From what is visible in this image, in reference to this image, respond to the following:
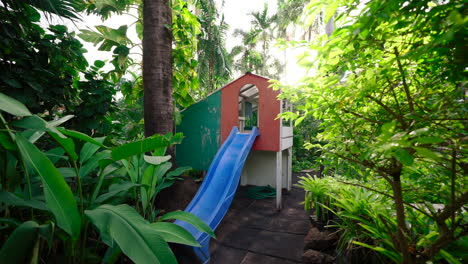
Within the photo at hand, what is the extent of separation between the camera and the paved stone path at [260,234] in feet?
8.33

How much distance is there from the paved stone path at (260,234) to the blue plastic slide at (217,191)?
39 cm

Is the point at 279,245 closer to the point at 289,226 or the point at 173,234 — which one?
the point at 289,226

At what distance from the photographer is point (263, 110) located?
14.3 feet

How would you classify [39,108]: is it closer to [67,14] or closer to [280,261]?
[67,14]

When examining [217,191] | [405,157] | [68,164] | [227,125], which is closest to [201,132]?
[227,125]

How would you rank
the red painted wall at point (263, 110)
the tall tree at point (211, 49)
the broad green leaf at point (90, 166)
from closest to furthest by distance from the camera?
1. the broad green leaf at point (90, 166)
2. the red painted wall at point (263, 110)
3. the tall tree at point (211, 49)

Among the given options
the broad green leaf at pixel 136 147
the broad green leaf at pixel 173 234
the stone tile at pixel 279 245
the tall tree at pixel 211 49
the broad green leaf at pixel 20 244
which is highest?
the tall tree at pixel 211 49

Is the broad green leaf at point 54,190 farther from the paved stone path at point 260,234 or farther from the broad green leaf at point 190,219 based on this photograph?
the paved stone path at point 260,234

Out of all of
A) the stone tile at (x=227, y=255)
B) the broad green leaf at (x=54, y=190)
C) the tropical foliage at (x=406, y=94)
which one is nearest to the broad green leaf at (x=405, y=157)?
the tropical foliage at (x=406, y=94)

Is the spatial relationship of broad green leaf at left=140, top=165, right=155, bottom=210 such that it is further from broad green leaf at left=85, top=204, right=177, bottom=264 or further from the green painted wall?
the green painted wall

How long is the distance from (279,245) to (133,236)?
255cm

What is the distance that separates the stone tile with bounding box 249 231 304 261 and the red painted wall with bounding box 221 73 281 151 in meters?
1.82

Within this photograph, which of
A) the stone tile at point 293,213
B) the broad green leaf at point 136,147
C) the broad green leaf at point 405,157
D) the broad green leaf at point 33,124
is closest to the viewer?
the broad green leaf at point 405,157

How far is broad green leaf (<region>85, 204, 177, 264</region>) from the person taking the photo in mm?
803
